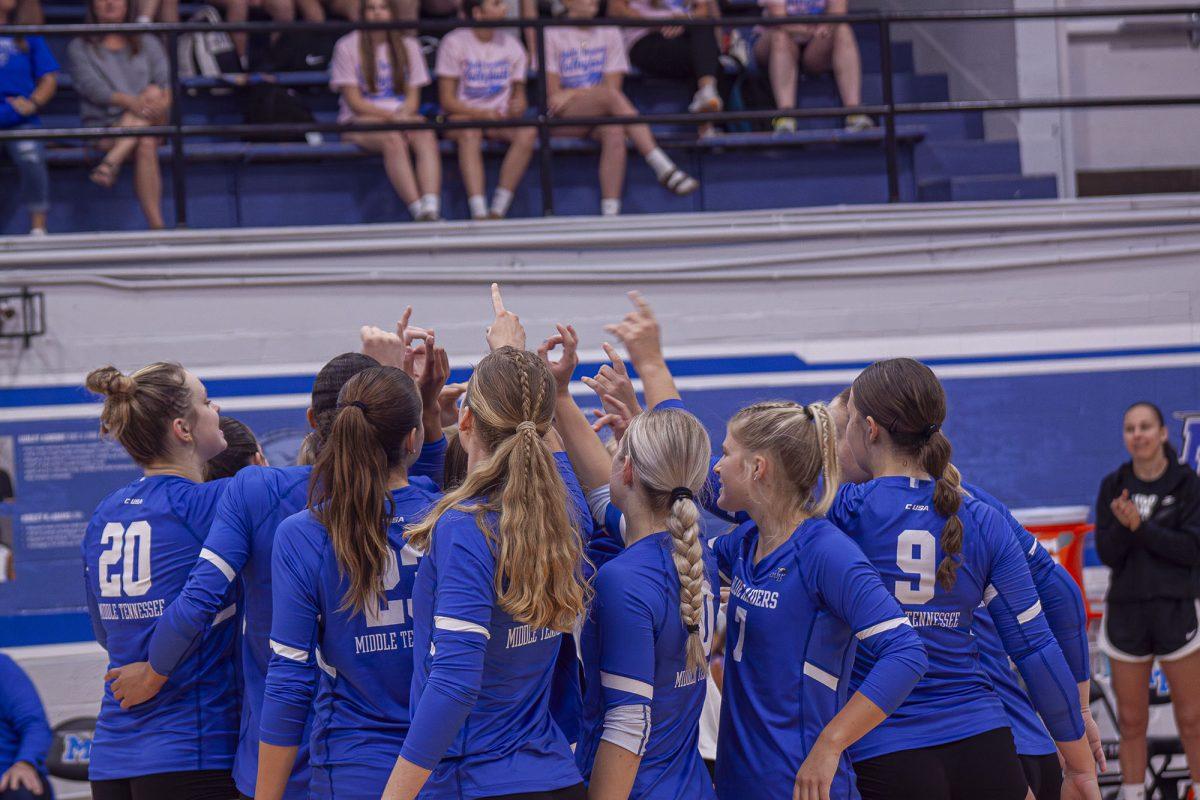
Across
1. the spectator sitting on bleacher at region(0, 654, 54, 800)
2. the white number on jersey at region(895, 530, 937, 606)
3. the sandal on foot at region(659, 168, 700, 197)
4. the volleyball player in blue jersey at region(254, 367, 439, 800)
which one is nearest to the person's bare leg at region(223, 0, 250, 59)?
the sandal on foot at region(659, 168, 700, 197)

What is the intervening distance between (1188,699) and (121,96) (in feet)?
20.8

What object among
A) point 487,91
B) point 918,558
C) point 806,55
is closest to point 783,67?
point 806,55

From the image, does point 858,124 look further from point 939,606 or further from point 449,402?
point 939,606

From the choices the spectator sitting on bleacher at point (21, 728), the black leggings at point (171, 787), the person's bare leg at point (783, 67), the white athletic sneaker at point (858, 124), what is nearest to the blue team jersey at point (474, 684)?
the black leggings at point (171, 787)

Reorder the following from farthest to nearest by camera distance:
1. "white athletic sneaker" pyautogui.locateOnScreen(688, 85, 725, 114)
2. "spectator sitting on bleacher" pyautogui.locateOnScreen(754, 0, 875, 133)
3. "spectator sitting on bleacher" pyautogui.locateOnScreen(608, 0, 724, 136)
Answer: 1. "spectator sitting on bleacher" pyautogui.locateOnScreen(754, 0, 875, 133)
2. "spectator sitting on bleacher" pyautogui.locateOnScreen(608, 0, 724, 136)
3. "white athletic sneaker" pyautogui.locateOnScreen(688, 85, 725, 114)

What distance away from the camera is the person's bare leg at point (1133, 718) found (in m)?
5.77

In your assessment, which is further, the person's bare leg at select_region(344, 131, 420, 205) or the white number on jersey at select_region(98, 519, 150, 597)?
the person's bare leg at select_region(344, 131, 420, 205)

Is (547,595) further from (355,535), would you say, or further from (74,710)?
(74,710)

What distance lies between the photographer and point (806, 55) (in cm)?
808

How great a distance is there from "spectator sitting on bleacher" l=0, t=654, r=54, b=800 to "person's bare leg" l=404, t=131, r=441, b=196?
314cm

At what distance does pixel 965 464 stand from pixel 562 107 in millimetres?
3049

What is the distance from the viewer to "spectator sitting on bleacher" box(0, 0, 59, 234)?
20.6 ft

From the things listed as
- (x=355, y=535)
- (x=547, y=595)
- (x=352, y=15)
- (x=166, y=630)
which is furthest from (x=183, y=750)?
(x=352, y=15)

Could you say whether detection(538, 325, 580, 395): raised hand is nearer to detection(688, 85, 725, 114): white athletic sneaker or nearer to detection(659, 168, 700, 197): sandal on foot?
detection(659, 168, 700, 197): sandal on foot
